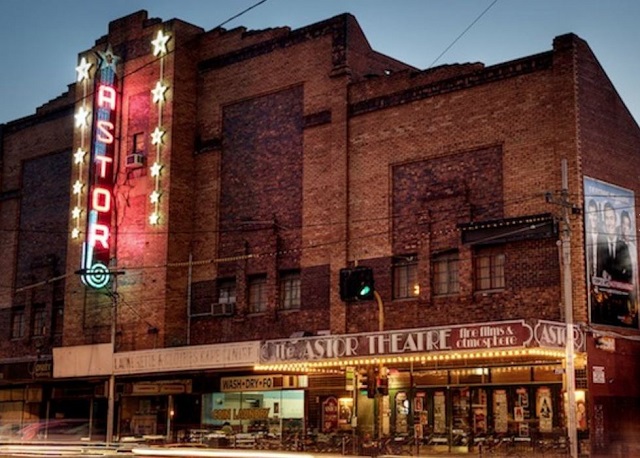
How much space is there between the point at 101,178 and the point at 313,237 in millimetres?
10580

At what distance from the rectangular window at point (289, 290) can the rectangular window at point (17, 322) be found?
15.6 metres

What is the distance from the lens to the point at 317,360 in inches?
1262

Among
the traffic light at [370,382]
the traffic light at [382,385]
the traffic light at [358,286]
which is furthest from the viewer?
the traffic light at [382,385]

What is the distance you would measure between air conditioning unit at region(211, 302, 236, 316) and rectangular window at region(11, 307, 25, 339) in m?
12.8

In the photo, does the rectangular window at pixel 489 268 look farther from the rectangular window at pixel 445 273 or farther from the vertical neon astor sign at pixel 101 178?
the vertical neon astor sign at pixel 101 178

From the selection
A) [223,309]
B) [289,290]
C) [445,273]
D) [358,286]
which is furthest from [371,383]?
[223,309]

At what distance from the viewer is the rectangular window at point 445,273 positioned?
32156 mm

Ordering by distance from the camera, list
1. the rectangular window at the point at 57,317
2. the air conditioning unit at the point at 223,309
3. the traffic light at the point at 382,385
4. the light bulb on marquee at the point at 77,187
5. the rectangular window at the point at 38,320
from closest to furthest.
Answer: the traffic light at the point at 382,385 → the air conditioning unit at the point at 223,309 → the light bulb on marquee at the point at 77,187 → the rectangular window at the point at 57,317 → the rectangular window at the point at 38,320

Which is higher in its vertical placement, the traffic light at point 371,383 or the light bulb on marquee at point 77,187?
the light bulb on marquee at point 77,187

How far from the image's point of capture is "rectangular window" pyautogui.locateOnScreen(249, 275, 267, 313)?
37.6 m

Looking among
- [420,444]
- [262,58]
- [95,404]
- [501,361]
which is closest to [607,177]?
[501,361]

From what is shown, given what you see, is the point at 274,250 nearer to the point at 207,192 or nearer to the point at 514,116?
the point at 207,192

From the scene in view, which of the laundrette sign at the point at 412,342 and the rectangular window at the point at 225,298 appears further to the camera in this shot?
the rectangular window at the point at 225,298

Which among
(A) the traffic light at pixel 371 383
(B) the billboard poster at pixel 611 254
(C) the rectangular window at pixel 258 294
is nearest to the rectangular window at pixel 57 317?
(C) the rectangular window at pixel 258 294
